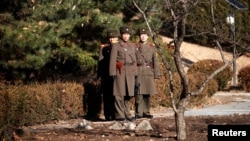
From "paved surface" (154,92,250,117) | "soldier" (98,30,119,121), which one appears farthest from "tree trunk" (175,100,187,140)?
"paved surface" (154,92,250,117)

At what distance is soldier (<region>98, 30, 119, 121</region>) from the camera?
10.8m

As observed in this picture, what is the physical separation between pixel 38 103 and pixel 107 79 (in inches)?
60.0

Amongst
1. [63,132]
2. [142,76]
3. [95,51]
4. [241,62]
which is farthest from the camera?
[241,62]

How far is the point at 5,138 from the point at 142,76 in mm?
3832

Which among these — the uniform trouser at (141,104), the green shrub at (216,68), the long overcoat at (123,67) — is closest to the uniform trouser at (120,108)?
the long overcoat at (123,67)

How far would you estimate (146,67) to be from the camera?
11.2 m

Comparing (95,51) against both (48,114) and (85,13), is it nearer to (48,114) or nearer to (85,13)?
(85,13)

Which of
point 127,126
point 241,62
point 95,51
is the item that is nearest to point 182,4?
point 127,126

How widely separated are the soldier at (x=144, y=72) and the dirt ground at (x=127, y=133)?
848mm

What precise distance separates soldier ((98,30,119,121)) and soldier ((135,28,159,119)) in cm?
53

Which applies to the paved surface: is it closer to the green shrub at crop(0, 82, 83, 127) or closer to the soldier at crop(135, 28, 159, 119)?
the soldier at crop(135, 28, 159, 119)

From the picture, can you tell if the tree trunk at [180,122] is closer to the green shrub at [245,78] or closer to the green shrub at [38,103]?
the green shrub at [38,103]

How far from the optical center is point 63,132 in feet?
30.1

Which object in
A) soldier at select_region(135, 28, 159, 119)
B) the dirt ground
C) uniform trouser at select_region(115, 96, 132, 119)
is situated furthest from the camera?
soldier at select_region(135, 28, 159, 119)
